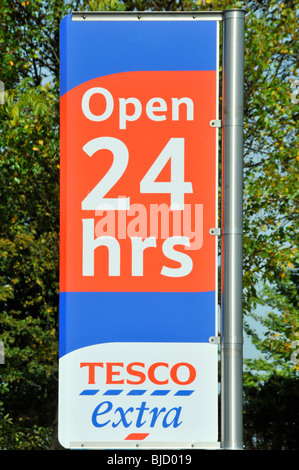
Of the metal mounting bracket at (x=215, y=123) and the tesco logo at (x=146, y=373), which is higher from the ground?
the metal mounting bracket at (x=215, y=123)

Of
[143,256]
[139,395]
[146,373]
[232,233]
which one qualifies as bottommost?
[139,395]

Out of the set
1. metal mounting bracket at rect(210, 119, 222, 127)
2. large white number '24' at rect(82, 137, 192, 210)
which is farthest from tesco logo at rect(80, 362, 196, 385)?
metal mounting bracket at rect(210, 119, 222, 127)

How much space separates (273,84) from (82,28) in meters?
10.8

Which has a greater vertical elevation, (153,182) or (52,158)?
(52,158)

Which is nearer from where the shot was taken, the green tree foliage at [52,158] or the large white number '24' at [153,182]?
the large white number '24' at [153,182]

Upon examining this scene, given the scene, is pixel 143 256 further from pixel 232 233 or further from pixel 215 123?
pixel 215 123

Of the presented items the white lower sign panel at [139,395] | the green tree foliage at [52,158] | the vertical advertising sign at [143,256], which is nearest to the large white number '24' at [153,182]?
the vertical advertising sign at [143,256]

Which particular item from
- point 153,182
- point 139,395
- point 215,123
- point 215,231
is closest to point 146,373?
point 139,395

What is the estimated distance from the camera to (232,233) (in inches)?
140

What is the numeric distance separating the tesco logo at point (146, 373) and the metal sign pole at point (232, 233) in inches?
7.2

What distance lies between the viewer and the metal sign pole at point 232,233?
11.4 ft

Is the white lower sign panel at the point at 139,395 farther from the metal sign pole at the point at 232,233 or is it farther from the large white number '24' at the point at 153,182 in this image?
the large white number '24' at the point at 153,182

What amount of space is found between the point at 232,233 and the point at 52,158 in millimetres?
11499
